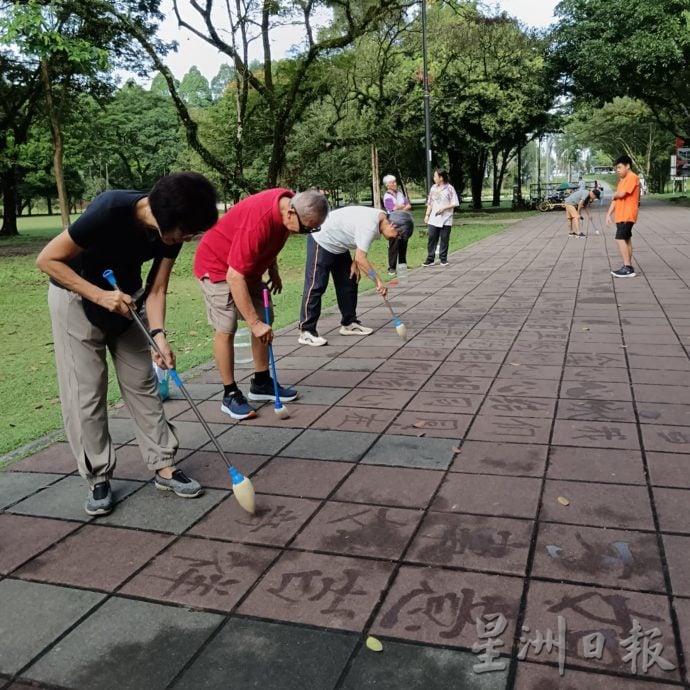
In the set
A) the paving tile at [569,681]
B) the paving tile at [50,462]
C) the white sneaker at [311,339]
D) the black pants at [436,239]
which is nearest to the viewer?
the paving tile at [569,681]

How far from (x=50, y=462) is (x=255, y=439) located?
1.13 meters

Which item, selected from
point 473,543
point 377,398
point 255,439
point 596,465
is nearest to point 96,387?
point 255,439

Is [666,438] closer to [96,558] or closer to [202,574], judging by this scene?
[202,574]

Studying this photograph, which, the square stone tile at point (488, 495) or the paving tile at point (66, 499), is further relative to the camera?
the paving tile at point (66, 499)

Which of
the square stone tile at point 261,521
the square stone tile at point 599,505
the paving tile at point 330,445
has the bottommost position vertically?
the square stone tile at point 261,521

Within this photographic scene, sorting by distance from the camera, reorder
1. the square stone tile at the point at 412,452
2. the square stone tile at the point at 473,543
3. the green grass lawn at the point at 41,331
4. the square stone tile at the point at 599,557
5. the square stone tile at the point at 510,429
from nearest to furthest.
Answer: the square stone tile at the point at 599,557, the square stone tile at the point at 473,543, the square stone tile at the point at 412,452, the square stone tile at the point at 510,429, the green grass lawn at the point at 41,331

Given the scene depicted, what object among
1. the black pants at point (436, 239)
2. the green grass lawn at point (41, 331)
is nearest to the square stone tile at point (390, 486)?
the green grass lawn at point (41, 331)

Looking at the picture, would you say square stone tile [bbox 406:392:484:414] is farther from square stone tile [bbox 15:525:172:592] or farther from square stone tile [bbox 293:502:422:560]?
square stone tile [bbox 15:525:172:592]

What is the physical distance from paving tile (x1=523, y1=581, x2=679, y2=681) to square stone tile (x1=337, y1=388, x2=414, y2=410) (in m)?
2.27

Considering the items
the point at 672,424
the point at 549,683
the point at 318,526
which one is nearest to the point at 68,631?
the point at 318,526

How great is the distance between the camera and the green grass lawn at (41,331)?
4.90 meters

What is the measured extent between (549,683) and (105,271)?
2.28 metres

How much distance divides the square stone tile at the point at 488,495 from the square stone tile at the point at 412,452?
21 centimetres

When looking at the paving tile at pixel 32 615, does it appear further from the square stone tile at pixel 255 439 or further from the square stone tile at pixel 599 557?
the square stone tile at pixel 599 557
